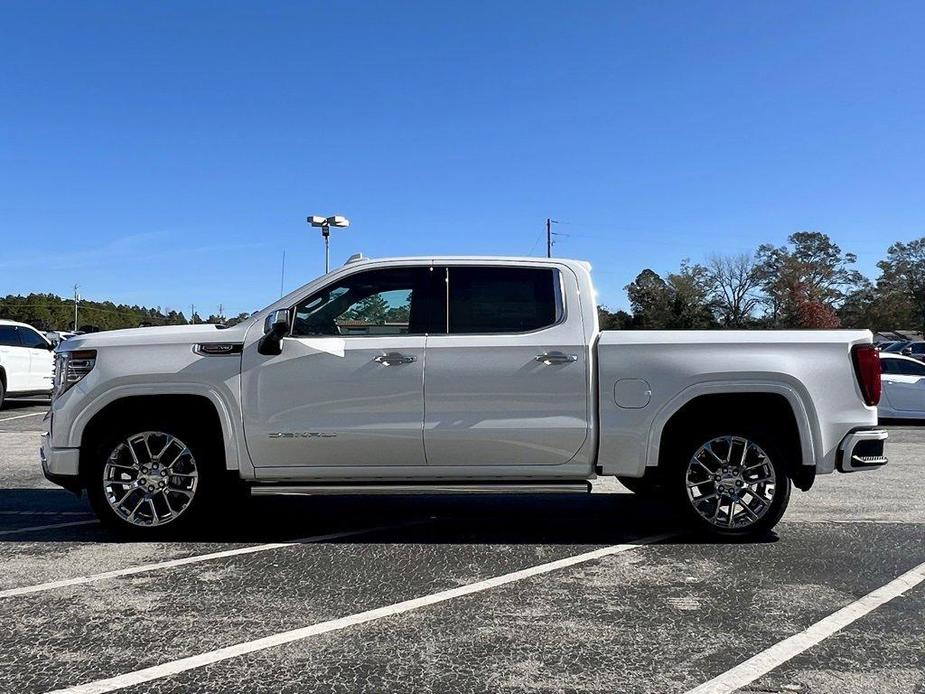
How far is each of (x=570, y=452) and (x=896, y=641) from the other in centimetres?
224

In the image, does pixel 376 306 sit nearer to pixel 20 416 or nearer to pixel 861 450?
pixel 861 450

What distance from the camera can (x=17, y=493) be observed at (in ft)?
24.1

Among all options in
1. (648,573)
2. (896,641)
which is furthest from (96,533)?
(896,641)

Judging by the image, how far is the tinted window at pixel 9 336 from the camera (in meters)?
15.7

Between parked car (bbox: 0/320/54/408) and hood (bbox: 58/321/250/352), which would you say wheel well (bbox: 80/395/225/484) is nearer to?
hood (bbox: 58/321/250/352)

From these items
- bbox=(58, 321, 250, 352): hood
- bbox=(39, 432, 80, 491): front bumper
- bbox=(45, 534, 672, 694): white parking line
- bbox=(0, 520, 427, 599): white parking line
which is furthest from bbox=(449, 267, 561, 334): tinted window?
bbox=(39, 432, 80, 491): front bumper

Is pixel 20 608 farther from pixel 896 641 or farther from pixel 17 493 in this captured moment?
pixel 896 641

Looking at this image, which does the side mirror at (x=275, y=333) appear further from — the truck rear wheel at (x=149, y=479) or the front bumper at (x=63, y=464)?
the front bumper at (x=63, y=464)

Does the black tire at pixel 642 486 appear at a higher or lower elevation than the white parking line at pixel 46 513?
higher

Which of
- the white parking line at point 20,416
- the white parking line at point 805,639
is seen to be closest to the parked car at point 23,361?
the white parking line at point 20,416

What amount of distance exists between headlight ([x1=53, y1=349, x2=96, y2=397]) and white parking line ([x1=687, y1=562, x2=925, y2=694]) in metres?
4.40

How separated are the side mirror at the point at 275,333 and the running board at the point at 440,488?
96 centimetres

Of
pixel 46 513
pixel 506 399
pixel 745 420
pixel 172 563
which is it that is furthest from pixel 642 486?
pixel 46 513

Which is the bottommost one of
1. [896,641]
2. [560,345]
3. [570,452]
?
[896,641]
